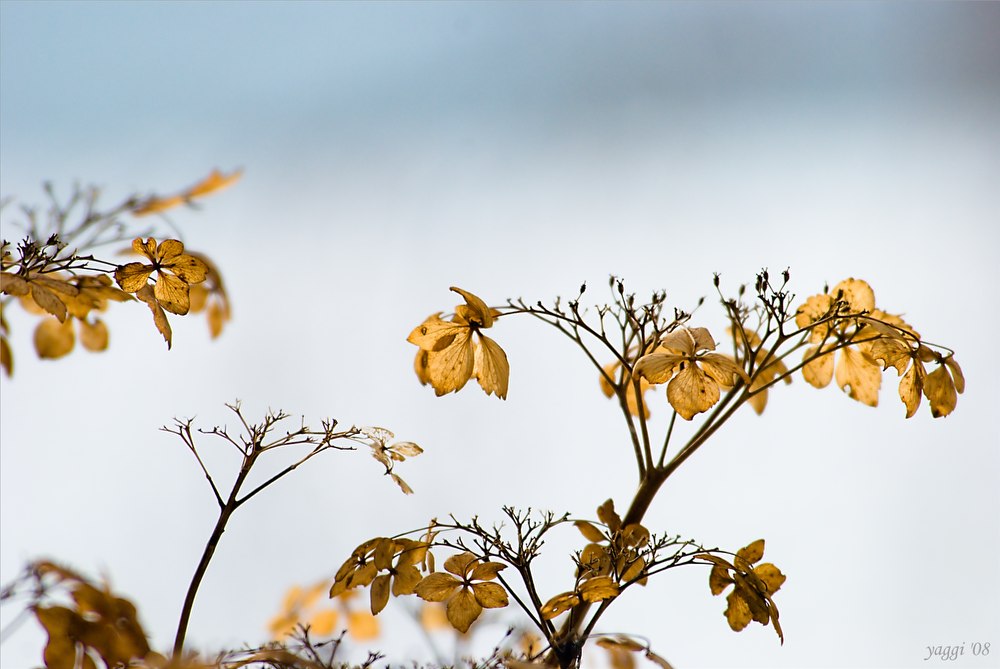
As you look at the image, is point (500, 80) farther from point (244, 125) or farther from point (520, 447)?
point (520, 447)

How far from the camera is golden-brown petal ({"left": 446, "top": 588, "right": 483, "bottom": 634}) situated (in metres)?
0.42

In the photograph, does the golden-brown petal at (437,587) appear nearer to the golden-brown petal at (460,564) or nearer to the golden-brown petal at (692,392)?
the golden-brown petal at (460,564)

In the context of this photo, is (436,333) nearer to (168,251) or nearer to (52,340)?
(168,251)

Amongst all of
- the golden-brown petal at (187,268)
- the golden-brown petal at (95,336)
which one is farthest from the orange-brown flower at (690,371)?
the golden-brown petal at (95,336)

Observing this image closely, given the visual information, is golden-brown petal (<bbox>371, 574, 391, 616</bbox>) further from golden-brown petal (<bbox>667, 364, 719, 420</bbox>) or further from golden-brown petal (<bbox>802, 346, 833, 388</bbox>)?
golden-brown petal (<bbox>802, 346, 833, 388</bbox>)

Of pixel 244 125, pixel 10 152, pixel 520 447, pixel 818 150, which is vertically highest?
pixel 818 150

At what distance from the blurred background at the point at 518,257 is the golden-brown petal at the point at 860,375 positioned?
533mm

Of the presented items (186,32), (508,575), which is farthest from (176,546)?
(186,32)

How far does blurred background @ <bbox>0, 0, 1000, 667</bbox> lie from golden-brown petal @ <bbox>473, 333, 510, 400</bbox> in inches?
22.5

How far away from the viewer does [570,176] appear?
1.22m

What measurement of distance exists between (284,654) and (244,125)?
1.02 meters

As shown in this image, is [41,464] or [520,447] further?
[520,447]

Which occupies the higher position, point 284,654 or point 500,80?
point 500,80

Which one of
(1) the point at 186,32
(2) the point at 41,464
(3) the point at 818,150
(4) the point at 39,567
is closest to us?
(4) the point at 39,567
